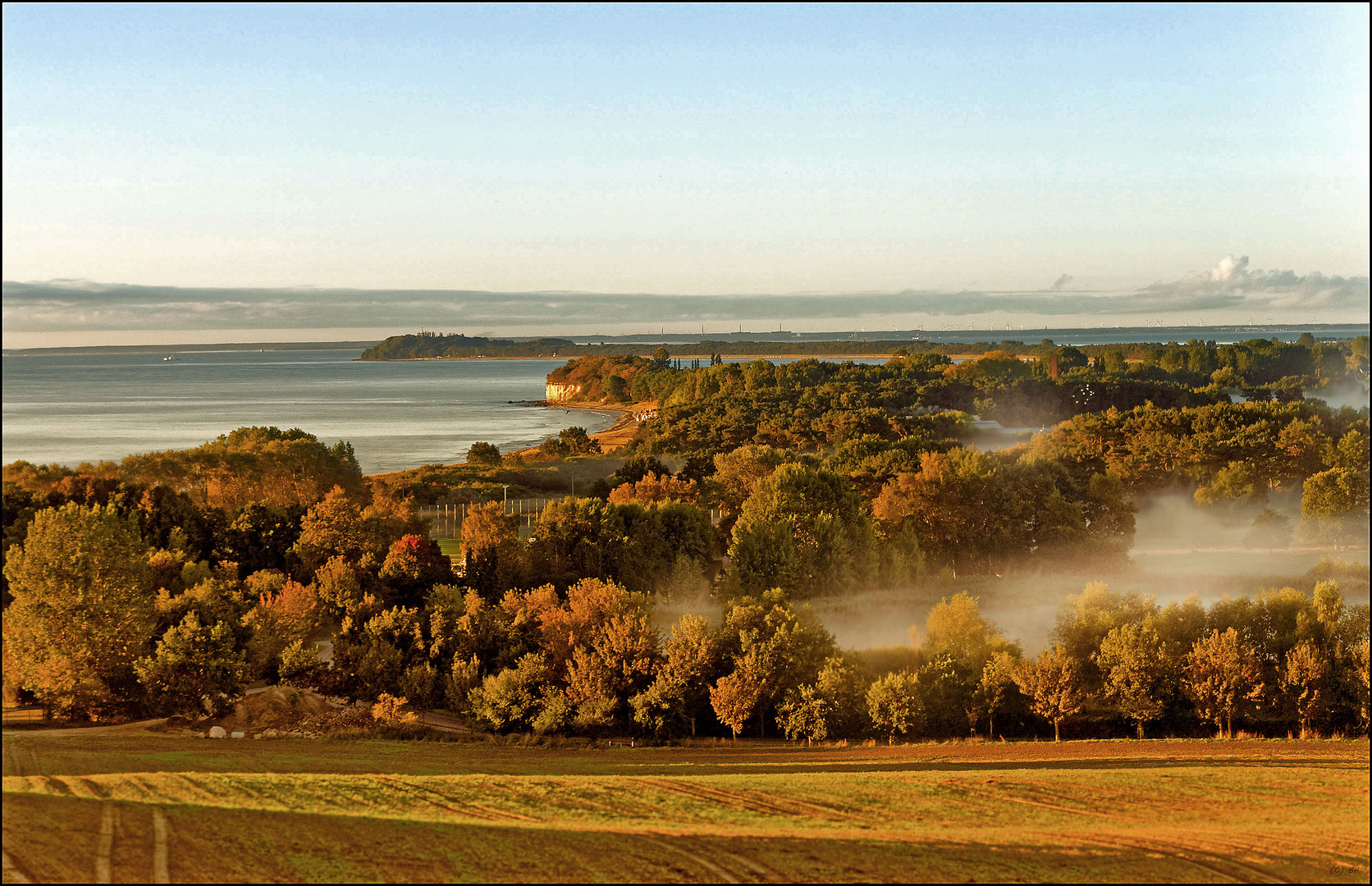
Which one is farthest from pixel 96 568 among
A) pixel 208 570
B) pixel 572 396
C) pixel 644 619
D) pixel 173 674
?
pixel 572 396

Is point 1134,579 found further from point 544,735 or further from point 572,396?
point 572,396

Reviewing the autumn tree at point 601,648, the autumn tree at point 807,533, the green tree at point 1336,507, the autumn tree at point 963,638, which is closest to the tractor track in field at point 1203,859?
the autumn tree at point 963,638

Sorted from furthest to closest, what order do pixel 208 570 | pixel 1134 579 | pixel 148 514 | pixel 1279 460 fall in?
pixel 1279 460
pixel 1134 579
pixel 148 514
pixel 208 570

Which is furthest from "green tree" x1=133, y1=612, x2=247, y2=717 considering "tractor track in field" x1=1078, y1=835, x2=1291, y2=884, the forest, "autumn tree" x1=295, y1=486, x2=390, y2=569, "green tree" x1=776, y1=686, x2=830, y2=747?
"tractor track in field" x1=1078, y1=835, x2=1291, y2=884

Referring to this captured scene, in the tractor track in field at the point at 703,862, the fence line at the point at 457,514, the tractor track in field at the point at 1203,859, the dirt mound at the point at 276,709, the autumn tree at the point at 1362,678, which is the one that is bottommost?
the dirt mound at the point at 276,709

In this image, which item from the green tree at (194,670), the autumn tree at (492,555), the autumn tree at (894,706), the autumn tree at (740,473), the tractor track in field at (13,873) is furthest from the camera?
the autumn tree at (740,473)

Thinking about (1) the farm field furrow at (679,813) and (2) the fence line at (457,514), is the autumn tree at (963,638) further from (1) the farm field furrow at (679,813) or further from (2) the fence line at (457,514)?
(2) the fence line at (457,514)
